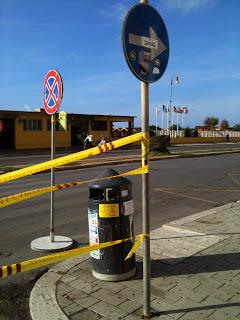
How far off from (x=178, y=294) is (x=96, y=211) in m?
1.17

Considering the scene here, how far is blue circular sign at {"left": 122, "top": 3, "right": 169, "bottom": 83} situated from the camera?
3.38 meters

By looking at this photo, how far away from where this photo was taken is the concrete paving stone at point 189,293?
3945 mm

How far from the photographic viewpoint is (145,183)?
363 cm

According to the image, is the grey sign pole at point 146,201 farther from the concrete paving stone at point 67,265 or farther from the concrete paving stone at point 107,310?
the concrete paving stone at point 67,265

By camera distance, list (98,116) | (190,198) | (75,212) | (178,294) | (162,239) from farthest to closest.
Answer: (98,116), (190,198), (75,212), (162,239), (178,294)

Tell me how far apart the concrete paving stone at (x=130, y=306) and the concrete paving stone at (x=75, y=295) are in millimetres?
425

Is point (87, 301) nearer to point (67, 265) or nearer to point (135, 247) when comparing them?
point (135, 247)

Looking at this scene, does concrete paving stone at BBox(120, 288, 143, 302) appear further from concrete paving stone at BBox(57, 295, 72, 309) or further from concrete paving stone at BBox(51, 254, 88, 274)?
concrete paving stone at BBox(51, 254, 88, 274)

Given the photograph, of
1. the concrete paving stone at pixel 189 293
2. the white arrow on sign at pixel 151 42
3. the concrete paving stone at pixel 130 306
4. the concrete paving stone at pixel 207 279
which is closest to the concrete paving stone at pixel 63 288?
the concrete paving stone at pixel 130 306

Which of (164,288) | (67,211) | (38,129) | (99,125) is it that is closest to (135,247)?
(164,288)

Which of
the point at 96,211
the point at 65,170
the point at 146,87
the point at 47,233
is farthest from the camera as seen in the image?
the point at 65,170

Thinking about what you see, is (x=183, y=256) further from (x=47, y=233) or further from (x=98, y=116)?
(x=98, y=116)

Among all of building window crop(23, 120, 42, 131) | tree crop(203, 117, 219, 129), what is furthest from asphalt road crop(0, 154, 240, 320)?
tree crop(203, 117, 219, 129)

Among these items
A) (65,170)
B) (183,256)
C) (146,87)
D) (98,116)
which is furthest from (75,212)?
(98,116)
